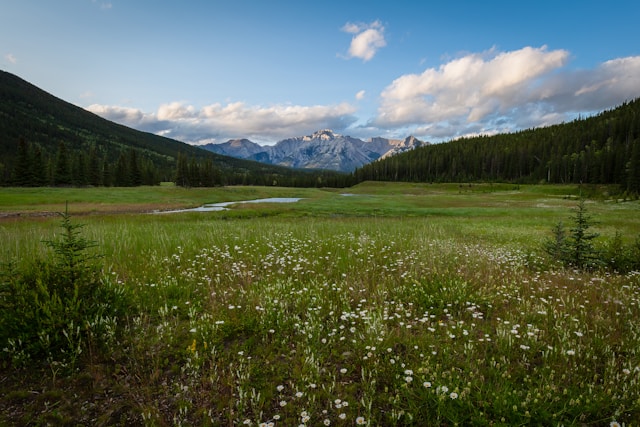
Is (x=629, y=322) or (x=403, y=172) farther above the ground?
(x=403, y=172)

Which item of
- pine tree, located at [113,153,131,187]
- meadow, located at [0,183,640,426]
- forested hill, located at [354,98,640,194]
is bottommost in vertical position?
meadow, located at [0,183,640,426]

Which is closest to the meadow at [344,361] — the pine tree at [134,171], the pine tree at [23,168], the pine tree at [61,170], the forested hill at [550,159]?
the pine tree at [23,168]

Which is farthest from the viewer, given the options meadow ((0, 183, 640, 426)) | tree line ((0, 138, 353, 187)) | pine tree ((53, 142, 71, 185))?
pine tree ((53, 142, 71, 185))

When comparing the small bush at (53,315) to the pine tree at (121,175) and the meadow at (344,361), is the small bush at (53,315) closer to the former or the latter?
the meadow at (344,361)

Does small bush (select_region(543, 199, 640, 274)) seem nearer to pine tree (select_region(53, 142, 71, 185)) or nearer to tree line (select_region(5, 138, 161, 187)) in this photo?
tree line (select_region(5, 138, 161, 187))

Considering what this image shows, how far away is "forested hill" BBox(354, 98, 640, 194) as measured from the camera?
110 m

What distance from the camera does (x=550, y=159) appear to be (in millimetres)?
144875

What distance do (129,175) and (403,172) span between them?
497ft

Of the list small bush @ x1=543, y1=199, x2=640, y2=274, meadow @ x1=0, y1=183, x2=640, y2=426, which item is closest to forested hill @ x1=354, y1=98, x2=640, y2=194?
small bush @ x1=543, y1=199, x2=640, y2=274

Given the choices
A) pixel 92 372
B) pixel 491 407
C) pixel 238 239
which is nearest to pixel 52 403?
pixel 92 372

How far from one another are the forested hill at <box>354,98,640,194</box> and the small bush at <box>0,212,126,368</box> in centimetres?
11902

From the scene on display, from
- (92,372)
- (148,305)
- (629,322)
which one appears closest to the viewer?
(92,372)

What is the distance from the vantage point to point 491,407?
3.90 m

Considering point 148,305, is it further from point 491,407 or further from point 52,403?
point 491,407
